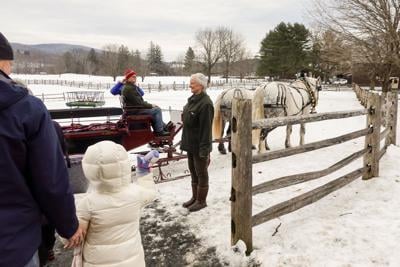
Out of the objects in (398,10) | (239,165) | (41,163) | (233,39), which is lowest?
(239,165)

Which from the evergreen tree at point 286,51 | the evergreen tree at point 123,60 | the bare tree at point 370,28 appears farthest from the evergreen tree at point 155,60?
the bare tree at point 370,28

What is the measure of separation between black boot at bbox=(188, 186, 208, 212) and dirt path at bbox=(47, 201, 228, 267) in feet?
0.78

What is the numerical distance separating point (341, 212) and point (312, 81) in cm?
634

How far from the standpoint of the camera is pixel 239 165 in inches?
136

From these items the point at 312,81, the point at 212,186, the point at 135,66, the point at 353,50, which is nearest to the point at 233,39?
the point at 135,66

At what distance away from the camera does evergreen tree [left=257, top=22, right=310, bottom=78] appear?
5766 cm

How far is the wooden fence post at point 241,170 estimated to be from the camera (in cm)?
341

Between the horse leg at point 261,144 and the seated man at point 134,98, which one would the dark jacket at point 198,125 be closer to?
the seated man at point 134,98

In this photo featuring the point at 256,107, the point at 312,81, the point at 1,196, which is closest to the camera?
the point at 1,196

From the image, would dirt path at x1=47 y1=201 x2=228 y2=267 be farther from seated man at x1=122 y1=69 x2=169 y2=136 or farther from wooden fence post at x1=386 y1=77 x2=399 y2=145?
wooden fence post at x1=386 y1=77 x2=399 y2=145

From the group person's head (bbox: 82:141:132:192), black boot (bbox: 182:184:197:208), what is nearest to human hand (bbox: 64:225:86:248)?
person's head (bbox: 82:141:132:192)

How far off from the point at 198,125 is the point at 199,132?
105mm

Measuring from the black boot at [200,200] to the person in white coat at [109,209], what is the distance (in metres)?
2.42

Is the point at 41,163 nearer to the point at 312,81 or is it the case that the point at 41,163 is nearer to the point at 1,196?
the point at 1,196
